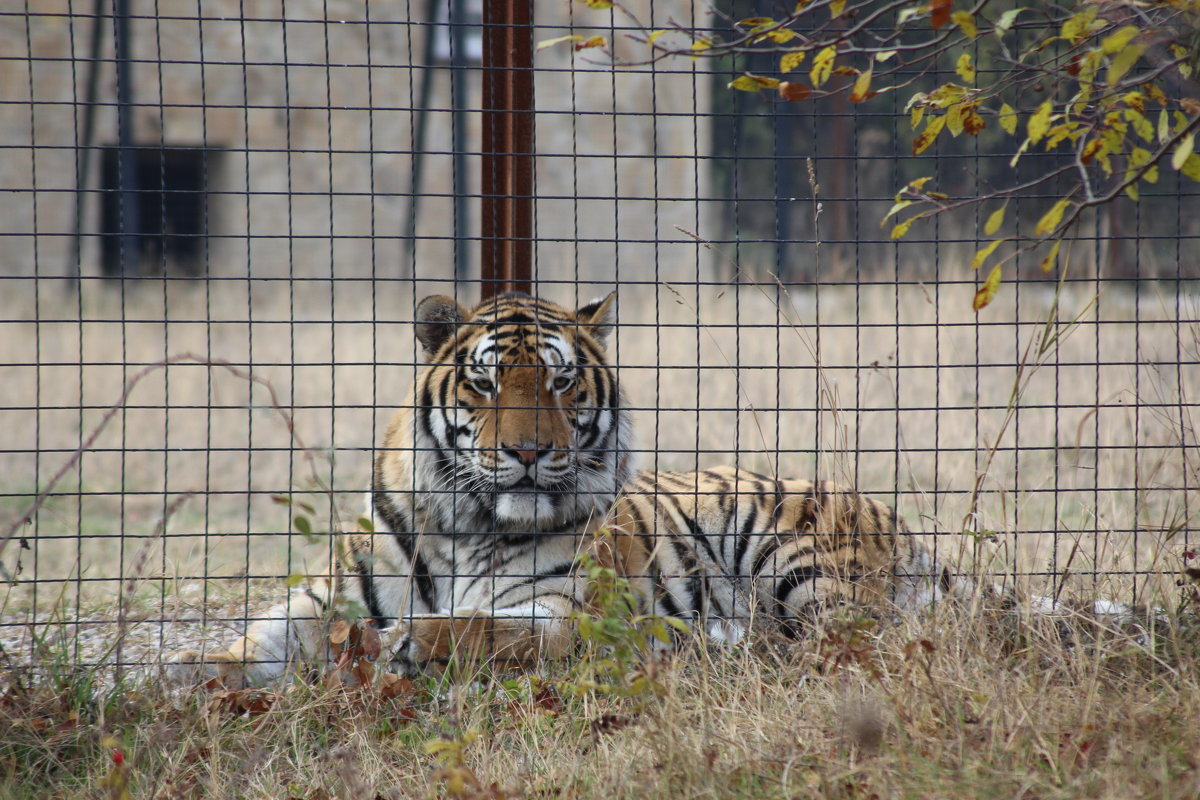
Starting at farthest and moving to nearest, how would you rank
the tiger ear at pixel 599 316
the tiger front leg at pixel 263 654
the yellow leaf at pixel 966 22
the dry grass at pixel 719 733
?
the tiger ear at pixel 599 316 → the tiger front leg at pixel 263 654 → the dry grass at pixel 719 733 → the yellow leaf at pixel 966 22

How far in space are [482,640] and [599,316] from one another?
1113 millimetres

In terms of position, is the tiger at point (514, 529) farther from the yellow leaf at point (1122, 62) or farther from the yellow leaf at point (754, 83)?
the yellow leaf at point (1122, 62)

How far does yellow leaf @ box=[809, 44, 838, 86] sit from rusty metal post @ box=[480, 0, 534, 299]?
0.98m

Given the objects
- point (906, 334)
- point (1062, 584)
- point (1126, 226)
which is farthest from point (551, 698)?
point (1126, 226)

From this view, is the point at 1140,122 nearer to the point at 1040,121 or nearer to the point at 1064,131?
the point at 1064,131

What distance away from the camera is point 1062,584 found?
295cm

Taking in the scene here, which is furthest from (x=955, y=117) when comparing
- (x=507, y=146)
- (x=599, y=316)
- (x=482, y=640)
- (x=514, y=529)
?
(x=482, y=640)

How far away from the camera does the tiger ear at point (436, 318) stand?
3275 mm

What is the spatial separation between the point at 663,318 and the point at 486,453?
22.5 feet

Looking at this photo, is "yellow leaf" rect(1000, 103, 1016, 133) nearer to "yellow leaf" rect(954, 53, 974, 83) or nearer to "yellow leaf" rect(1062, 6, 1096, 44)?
"yellow leaf" rect(954, 53, 974, 83)

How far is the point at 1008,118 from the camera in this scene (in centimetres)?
250

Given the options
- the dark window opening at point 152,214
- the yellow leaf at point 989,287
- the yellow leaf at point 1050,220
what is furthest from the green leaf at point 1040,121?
the dark window opening at point 152,214

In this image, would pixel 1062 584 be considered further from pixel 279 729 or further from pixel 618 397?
pixel 279 729

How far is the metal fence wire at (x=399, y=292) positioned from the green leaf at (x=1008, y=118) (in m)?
0.68
